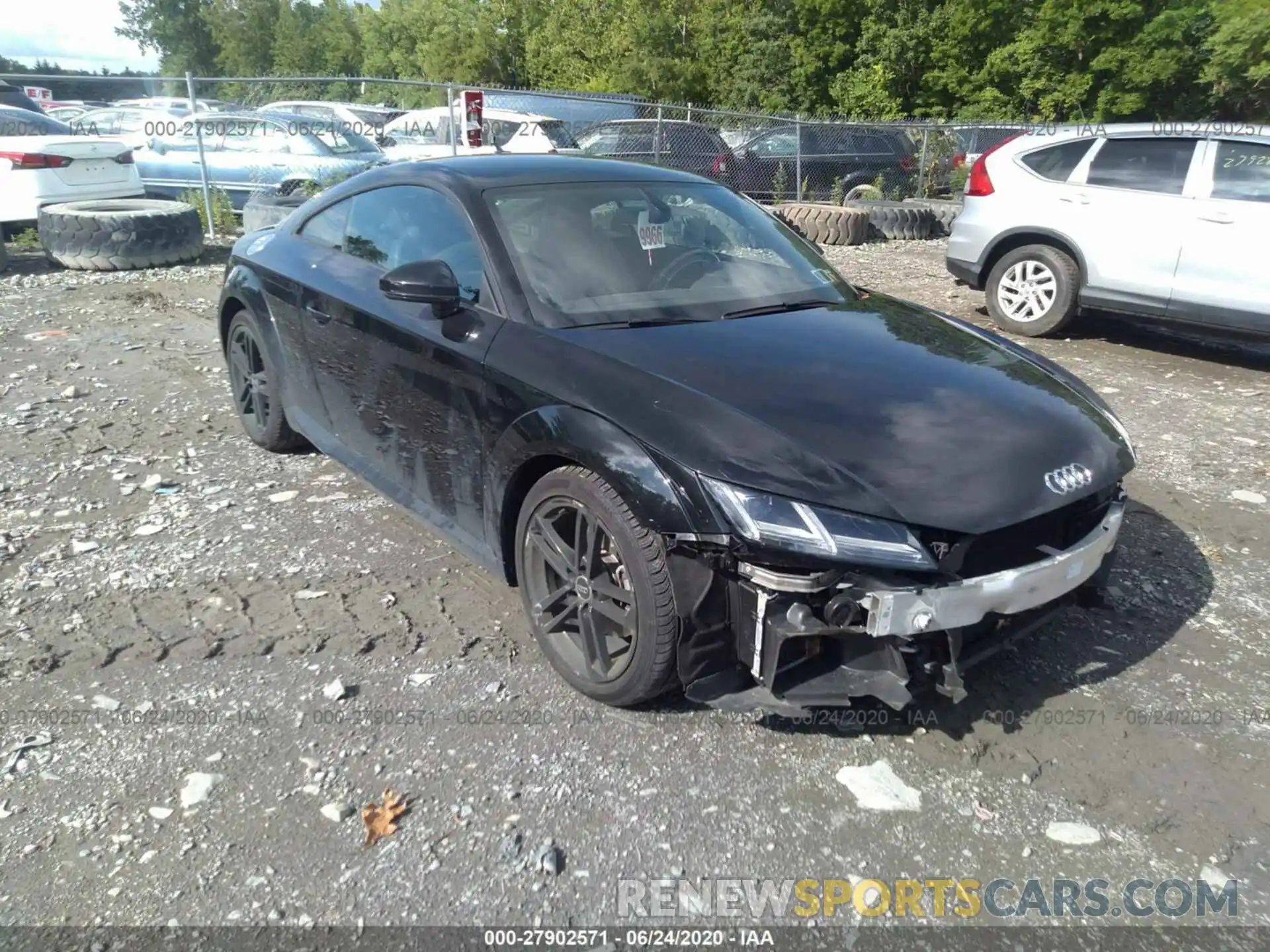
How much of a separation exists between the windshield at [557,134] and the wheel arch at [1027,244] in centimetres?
966

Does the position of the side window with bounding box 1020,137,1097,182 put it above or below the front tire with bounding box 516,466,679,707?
above

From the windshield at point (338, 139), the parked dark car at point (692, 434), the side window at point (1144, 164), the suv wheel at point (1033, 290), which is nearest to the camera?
the parked dark car at point (692, 434)

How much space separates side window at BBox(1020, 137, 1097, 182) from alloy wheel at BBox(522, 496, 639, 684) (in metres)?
6.45

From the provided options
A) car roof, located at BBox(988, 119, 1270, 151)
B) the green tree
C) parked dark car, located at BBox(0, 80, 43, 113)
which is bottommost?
car roof, located at BBox(988, 119, 1270, 151)

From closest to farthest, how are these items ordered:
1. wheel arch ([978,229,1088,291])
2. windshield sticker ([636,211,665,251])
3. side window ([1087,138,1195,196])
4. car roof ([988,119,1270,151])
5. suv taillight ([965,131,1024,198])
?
1. windshield sticker ([636,211,665,251])
2. car roof ([988,119,1270,151])
3. side window ([1087,138,1195,196])
4. wheel arch ([978,229,1088,291])
5. suv taillight ([965,131,1024,198])

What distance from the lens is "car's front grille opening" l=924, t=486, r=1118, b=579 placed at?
8.22ft

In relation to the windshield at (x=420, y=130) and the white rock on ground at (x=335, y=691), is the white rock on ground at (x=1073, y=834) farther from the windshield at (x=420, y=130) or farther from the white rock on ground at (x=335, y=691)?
the windshield at (x=420, y=130)

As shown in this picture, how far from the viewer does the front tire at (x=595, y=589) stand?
2549mm

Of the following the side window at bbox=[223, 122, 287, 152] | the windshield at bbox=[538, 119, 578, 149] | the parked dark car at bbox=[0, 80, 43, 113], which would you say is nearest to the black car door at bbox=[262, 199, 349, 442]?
the side window at bbox=[223, 122, 287, 152]

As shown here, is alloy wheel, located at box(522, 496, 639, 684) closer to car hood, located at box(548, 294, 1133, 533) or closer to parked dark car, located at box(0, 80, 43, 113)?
car hood, located at box(548, 294, 1133, 533)

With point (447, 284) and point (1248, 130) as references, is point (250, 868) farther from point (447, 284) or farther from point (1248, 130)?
point (1248, 130)

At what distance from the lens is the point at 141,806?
249 centimetres

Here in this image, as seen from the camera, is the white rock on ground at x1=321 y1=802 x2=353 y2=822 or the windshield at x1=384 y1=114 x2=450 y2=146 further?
the windshield at x1=384 y1=114 x2=450 y2=146

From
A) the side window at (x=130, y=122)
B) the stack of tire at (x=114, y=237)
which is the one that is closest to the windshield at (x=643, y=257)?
the stack of tire at (x=114, y=237)
